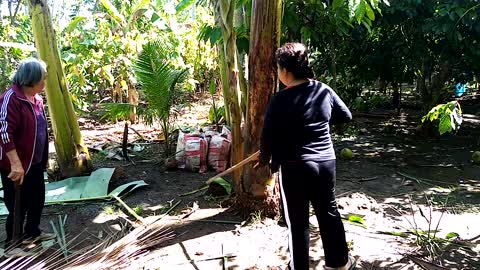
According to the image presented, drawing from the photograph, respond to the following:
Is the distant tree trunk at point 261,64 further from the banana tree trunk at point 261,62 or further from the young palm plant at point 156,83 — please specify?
the young palm plant at point 156,83

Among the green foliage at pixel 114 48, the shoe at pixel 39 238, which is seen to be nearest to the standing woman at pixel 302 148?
the shoe at pixel 39 238

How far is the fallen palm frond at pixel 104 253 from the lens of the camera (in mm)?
2740

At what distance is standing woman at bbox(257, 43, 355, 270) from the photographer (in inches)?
108

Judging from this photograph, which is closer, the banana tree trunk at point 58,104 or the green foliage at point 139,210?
the green foliage at point 139,210

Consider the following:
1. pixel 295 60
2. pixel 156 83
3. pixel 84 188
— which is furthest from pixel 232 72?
pixel 156 83

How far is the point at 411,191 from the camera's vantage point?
504cm

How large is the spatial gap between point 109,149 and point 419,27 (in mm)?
5270

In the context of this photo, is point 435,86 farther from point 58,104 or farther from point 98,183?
point 58,104

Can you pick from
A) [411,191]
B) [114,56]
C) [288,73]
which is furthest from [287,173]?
[114,56]

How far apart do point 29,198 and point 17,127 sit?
0.64 meters

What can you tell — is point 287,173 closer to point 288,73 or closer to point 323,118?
point 323,118

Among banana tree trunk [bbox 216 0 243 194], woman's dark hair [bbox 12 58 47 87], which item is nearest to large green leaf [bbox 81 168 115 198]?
banana tree trunk [bbox 216 0 243 194]

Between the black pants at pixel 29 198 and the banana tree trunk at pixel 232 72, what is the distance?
1.73m

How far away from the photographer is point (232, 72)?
4188mm
